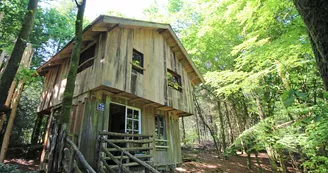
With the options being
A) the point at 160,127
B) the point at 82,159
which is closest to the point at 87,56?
the point at 160,127

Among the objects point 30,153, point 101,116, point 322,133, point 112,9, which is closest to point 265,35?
point 322,133

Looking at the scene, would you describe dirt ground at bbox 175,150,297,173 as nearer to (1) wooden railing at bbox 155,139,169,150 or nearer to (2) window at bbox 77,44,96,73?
(1) wooden railing at bbox 155,139,169,150

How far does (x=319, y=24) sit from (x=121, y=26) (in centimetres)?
741

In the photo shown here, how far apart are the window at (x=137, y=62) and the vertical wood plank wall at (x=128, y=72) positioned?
7.3 inches

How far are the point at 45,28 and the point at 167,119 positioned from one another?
12917 millimetres

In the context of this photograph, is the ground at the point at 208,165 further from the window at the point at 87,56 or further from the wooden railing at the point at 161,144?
the window at the point at 87,56

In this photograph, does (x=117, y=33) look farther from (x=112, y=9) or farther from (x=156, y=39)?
(x=112, y=9)

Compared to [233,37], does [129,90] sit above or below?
below

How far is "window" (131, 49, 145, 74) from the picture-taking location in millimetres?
7807

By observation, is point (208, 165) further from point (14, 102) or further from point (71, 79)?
point (14, 102)

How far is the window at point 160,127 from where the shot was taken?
9116 millimetres

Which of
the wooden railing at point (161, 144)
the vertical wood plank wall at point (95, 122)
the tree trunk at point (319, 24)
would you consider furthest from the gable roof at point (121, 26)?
the tree trunk at point (319, 24)

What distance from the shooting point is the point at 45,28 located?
49.4 feet

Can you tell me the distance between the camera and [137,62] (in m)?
8.12
